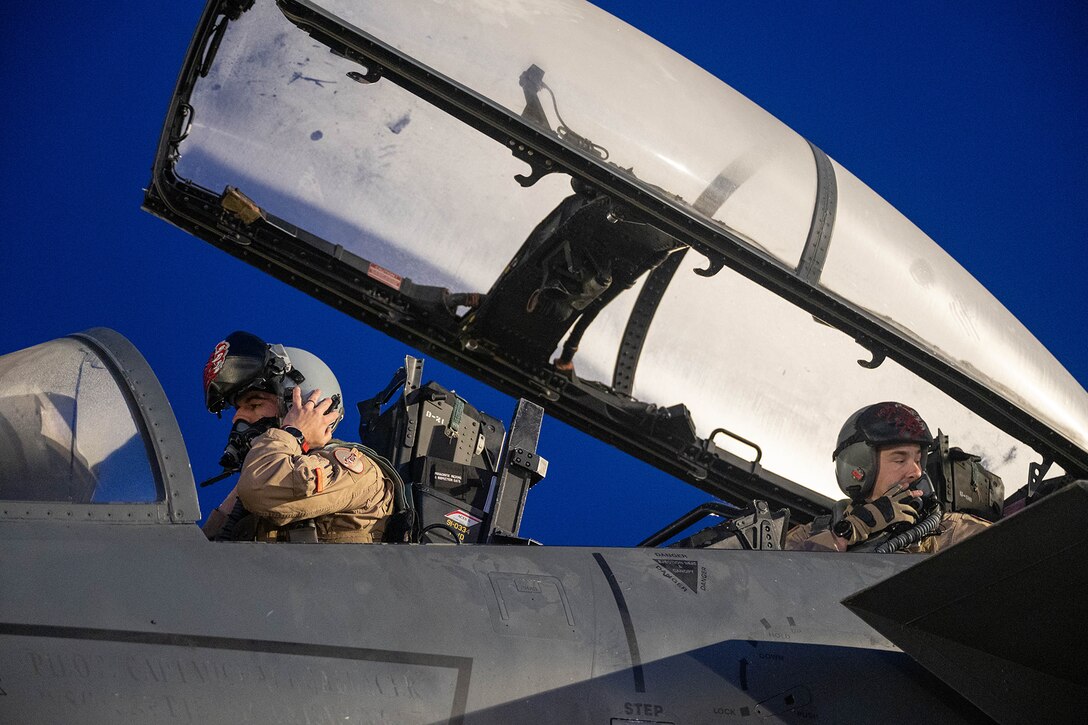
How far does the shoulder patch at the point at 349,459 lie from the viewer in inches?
125

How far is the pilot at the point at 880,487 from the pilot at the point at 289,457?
1.50 m

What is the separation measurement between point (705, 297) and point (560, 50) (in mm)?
1191

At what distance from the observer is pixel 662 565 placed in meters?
2.51

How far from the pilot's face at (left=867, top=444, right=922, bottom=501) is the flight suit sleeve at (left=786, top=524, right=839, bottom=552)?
0.90ft

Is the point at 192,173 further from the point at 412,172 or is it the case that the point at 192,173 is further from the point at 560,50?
the point at 560,50

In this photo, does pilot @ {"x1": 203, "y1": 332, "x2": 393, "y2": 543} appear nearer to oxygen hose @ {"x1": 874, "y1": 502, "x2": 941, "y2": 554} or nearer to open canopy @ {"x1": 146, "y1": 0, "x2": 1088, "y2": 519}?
open canopy @ {"x1": 146, "y1": 0, "x2": 1088, "y2": 519}

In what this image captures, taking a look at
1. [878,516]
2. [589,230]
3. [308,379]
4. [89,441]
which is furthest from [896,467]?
[89,441]

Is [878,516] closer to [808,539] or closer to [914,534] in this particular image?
[808,539]

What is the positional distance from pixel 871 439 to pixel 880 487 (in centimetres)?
19

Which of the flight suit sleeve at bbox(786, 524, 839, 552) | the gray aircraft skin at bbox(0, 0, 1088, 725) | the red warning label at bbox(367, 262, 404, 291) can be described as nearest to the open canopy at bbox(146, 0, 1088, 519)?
the red warning label at bbox(367, 262, 404, 291)

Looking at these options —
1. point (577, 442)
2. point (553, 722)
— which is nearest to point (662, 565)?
point (553, 722)

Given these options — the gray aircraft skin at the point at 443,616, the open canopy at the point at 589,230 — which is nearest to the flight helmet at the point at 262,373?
the open canopy at the point at 589,230

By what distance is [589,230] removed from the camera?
3.98m

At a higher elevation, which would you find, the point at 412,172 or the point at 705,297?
the point at 705,297
